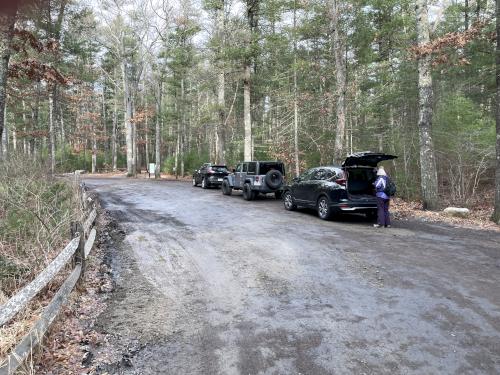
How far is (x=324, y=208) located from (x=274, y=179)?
4955mm

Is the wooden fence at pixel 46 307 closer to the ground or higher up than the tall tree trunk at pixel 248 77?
closer to the ground

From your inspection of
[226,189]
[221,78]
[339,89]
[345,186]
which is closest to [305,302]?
[345,186]

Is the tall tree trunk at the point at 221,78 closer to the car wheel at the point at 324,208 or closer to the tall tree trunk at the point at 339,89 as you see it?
the tall tree trunk at the point at 339,89

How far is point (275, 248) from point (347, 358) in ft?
14.2

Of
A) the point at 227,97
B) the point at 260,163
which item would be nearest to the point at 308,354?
the point at 260,163

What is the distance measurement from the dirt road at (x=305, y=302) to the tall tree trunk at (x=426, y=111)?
3.32 m

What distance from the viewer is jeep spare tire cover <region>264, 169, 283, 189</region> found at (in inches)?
639

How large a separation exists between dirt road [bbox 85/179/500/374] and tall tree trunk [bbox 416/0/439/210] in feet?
10.9

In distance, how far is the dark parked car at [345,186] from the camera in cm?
1100

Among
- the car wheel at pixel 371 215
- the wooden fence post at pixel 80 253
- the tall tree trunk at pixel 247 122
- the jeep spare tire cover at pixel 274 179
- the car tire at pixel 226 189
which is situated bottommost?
the car wheel at pixel 371 215

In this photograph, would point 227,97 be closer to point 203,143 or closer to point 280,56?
point 280,56

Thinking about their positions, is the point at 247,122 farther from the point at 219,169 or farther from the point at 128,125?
the point at 128,125

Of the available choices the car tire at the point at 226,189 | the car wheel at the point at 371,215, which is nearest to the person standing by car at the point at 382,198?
the car wheel at the point at 371,215

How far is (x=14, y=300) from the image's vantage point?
3537mm
